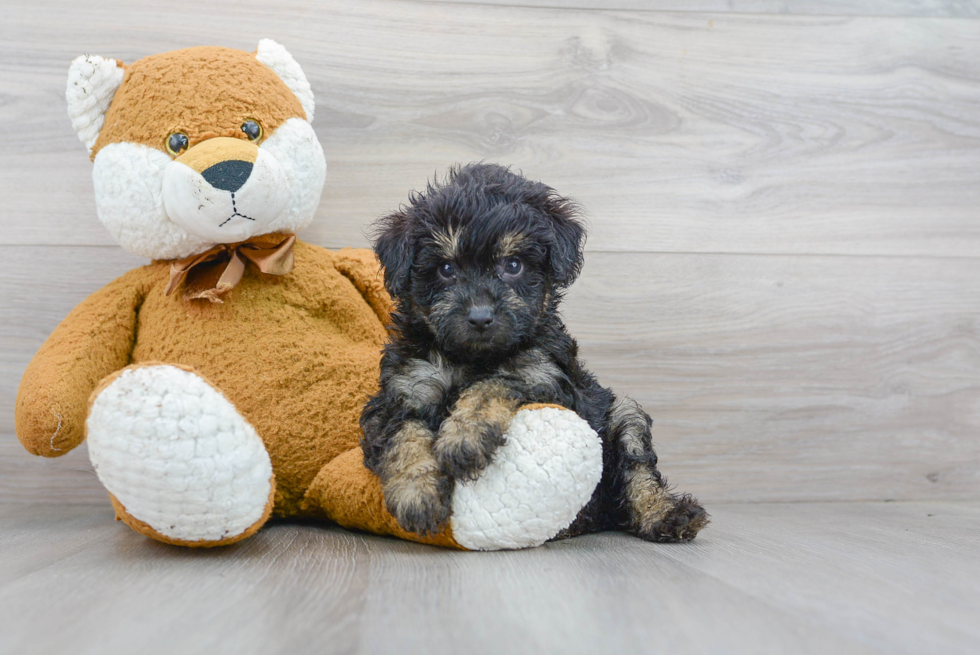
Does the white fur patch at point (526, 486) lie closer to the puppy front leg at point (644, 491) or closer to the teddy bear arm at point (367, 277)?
the puppy front leg at point (644, 491)

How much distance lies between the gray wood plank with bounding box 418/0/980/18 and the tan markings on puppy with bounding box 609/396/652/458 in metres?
1.31

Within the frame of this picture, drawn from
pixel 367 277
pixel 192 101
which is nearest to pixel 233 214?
pixel 192 101

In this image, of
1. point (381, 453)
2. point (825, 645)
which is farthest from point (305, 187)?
point (825, 645)

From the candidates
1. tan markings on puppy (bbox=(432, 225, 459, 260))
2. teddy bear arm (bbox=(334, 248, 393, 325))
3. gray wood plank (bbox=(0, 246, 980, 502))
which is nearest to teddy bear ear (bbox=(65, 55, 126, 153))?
teddy bear arm (bbox=(334, 248, 393, 325))

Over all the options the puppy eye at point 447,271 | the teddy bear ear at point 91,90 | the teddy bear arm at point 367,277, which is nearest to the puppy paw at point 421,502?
the puppy eye at point 447,271

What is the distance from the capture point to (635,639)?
3.39 ft

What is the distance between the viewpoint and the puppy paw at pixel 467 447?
139cm

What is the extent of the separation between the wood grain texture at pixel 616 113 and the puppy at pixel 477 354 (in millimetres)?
662

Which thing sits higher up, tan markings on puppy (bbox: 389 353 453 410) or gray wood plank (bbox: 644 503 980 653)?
tan markings on puppy (bbox: 389 353 453 410)

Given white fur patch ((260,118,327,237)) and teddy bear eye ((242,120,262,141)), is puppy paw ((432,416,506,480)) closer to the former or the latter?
white fur patch ((260,118,327,237))

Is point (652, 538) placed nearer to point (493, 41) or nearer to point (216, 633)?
point (216, 633)

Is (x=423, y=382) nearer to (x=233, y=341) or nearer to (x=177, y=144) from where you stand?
(x=233, y=341)

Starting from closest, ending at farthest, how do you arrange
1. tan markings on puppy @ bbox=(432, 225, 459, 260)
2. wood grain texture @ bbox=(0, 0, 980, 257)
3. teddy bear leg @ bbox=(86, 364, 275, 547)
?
teddy bear leg @ bbox=(86, 364, 275, 547) < tan markings on puppy @ bbox=(432, 225, 459, 260) < wood grain texture @ bbox=(0, 0, 980, 257)

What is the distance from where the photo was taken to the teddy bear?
4.44 ft
